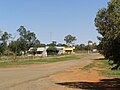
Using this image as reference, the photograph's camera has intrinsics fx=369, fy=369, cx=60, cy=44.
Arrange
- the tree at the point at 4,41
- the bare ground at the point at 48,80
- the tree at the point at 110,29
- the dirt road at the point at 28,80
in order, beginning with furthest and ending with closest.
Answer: the tree at the point at 4,41
the bare ground at the point at 48,80
the dirt road at the point at 28,80
the tree at the point at 110,29

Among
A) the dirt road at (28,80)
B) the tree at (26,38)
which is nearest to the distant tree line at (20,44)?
the tree at (26,38)

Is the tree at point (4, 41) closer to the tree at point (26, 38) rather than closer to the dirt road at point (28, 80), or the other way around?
the tree at point (26, 38)

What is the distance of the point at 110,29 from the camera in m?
20.0

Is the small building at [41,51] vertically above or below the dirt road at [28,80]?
above

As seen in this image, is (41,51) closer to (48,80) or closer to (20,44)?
(20,44)

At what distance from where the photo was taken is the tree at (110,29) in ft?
64.0

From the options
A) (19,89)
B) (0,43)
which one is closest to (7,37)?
(0,43)

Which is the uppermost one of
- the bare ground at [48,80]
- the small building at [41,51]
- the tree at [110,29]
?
the small building at [41,51]

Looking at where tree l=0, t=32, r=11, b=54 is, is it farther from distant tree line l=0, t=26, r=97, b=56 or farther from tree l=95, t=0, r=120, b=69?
tree l=95, t=0, r=120, b=69

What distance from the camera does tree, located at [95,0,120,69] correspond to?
64.0ft

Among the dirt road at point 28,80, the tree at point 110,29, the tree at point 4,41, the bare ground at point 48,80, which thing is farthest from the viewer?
the tree at point 4,41

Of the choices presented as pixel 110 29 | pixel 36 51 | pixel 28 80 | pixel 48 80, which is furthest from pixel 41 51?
pixel 110 29

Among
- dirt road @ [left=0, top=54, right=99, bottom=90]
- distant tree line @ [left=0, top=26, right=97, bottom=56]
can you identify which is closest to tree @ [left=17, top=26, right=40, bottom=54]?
distant tree line @ [left=0, top=26, right=97, bottom=56]

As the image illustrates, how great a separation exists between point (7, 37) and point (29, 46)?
90.2ft
